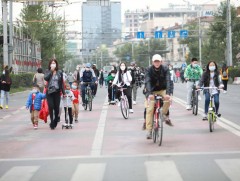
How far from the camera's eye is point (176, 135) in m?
14.7

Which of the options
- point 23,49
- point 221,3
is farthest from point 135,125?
point 221,3

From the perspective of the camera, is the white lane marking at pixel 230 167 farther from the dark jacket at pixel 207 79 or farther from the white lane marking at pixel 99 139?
the dark jacket at pixel 207 79

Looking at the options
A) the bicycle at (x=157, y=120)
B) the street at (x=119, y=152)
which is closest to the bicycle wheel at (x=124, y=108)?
the street at (x=119, y=152)

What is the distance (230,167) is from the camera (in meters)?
9.84

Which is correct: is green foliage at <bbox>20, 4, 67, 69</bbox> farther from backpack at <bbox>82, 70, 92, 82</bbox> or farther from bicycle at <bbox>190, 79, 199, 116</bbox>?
bicycle at <bbox>190, 79, 199, 116</bbox>

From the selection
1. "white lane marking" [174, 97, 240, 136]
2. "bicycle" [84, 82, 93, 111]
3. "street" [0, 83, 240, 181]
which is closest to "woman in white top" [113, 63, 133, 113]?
"street" [0, 83, 240, 181]

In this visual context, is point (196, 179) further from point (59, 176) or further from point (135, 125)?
point (135, 125)

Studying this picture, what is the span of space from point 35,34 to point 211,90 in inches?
2029

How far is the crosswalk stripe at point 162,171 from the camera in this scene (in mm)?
9023

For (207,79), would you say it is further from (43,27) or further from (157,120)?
(43,27)

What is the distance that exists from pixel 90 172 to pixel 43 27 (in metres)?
57.7

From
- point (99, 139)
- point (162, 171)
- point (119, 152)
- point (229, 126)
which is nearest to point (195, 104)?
point (229, 126)

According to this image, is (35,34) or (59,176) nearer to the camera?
(59,176)

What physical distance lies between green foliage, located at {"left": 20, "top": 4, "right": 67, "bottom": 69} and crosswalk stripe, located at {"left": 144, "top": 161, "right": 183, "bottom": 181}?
52834 mm
